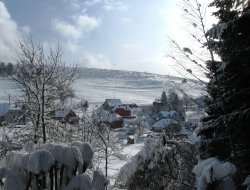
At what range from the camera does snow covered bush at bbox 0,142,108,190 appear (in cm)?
354

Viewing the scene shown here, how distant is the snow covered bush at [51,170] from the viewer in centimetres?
354

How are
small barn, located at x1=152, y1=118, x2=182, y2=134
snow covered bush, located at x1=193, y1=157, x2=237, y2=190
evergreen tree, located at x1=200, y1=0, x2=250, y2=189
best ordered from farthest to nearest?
small barn, located at x1=152, y1=118, x2=182, y2=134 → evergreen tree, located at x1=200, y1=0, x2=250, y2=189 → snow covered bush, located at x1=193, y1=157, x2=237, y2=190

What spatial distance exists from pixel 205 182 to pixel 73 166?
1.38 meters

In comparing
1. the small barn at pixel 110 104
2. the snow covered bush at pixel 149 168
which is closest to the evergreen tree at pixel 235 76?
the snow covered bush at pixel 149 168

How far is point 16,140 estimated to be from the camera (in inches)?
714

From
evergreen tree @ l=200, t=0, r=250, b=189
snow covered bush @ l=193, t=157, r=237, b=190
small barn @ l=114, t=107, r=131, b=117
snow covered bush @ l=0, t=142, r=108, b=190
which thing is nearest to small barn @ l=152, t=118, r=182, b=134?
evergreen tree @ l=200, t=0, r=250, b=189

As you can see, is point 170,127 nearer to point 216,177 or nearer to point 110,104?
point 216,177

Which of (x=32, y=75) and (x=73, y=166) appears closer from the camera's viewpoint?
(x=73, y=166)

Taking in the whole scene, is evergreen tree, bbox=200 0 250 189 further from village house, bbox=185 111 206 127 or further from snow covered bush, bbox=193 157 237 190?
village house, bbox=185 111 206 127

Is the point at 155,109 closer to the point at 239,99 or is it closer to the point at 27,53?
the point at 27,53

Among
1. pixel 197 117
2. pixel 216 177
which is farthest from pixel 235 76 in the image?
pixel 197 117

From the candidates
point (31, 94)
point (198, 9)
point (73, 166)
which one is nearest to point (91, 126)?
point (31, 94)

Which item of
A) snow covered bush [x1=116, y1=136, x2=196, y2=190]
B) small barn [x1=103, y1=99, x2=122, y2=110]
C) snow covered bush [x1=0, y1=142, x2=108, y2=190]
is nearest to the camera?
snow covered bush [x1=0, y1=142, x2=108, y2=190]

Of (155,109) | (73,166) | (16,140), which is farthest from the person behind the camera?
(155,109)
